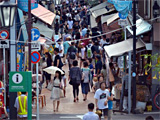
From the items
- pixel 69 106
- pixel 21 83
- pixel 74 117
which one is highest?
pixel 21 83

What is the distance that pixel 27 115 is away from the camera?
50.2 ft

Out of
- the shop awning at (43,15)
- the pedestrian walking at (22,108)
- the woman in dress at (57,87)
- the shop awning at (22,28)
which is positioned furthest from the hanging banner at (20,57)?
the shop awning at (43,15)

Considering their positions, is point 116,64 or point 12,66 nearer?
Answer: point 12,66

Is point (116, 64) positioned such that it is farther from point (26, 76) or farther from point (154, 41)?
point (26, 76)

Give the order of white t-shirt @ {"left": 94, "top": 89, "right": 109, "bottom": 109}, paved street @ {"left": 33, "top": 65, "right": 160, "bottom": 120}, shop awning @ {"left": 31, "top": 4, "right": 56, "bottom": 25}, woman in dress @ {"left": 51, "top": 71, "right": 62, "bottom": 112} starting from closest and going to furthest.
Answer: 1. white t-shirt @ {"left": 94, "top": 89, "right": 109, "bottom": 109}
2. paved street @ {"left": 33, "top": 65, "right": 160, "bottom": 120}
3. woman in dress @ {"left": 51, "top": 71, "right": 62, "bottom": 112}
4. shop awning @ {"left": 31, "top": 4, "right": 56, "bottom": 25}

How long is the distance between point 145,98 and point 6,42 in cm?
583

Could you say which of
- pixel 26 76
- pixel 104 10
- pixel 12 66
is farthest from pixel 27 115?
pixel 104 10

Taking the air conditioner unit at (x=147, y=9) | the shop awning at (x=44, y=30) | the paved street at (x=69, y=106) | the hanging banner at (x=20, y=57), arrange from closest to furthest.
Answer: the paved street at (x=69, y=106) < the air conditioner unit at (x=147, y=9) < the hanging banner at (x=20, y=57) < the shop awning at (x=44, y=30)

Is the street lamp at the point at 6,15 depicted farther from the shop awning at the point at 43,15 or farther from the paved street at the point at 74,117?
the shop awning at the point at 43,15

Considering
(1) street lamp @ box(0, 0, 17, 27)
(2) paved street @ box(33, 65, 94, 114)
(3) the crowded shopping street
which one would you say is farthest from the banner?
(1) street lamp @ box(0, 0, 17, 27)

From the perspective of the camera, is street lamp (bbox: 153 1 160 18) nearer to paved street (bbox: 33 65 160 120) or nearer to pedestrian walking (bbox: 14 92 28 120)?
paved street (bbox: 33 65 160 120)

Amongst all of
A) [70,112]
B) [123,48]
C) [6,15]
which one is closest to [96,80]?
[123,48]

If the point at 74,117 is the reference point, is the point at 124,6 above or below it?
above

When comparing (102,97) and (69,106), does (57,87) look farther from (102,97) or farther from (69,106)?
(102,97)
